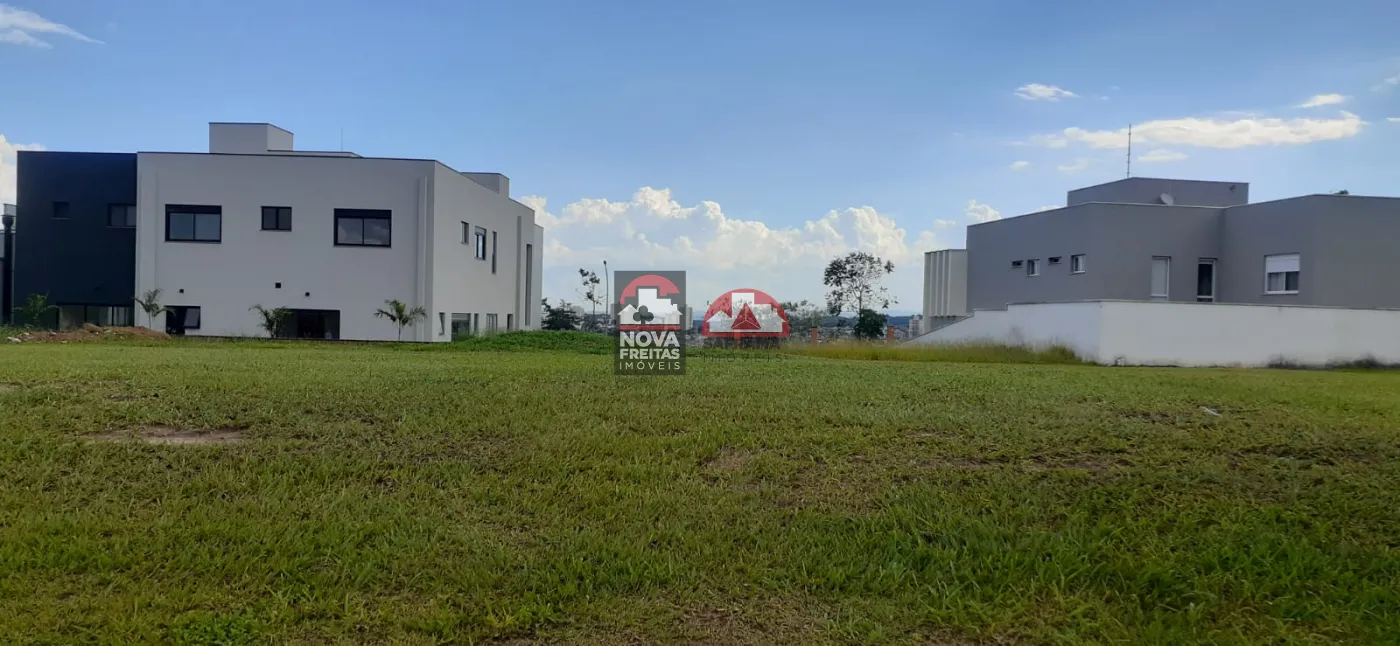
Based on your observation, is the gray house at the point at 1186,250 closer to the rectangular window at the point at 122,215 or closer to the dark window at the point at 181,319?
the dark window at the point at 181,319

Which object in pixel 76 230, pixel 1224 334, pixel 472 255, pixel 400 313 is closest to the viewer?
pixel 1224 334

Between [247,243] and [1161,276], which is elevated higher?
[247,243]

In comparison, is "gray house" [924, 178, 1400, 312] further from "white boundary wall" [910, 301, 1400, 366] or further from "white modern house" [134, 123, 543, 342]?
"white modern house" [134, 123, 543, 342]

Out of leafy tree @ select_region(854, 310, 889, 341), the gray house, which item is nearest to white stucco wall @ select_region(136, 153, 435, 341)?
leafy tree @ select_region(854, 310, 889, 341)

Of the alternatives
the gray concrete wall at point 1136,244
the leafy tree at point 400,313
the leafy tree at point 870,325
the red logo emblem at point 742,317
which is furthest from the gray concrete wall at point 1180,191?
the leafy tree at point 400,313

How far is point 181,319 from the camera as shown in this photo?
26.0 meters

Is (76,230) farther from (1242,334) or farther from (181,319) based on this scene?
(1242,334)

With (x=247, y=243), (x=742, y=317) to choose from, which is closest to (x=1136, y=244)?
(x=742, y=317)

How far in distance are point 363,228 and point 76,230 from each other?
9.23 metres

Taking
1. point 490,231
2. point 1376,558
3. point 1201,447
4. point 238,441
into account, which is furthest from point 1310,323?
point 490,231

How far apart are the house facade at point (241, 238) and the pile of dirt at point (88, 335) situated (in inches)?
119

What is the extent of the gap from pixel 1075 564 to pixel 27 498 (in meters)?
5.34

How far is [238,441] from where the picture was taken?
5.62m

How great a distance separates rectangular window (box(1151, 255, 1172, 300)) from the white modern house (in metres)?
22.1
